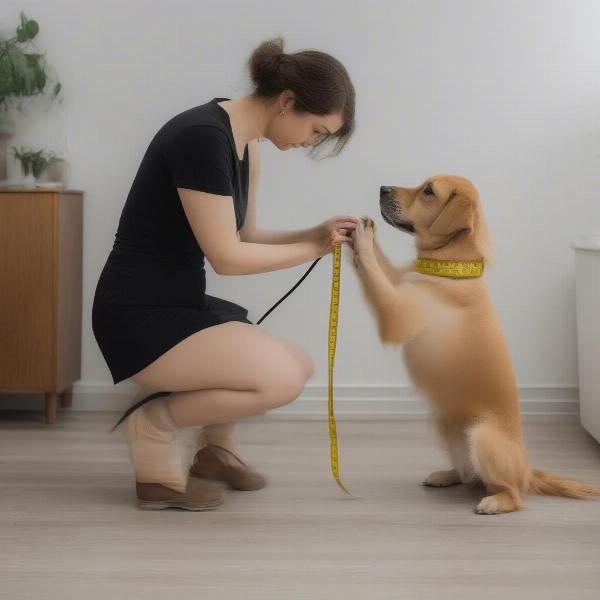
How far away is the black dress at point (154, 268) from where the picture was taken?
213 centimetres

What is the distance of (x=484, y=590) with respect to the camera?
171 cm

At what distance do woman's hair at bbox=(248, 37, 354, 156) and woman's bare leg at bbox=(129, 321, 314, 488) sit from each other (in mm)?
531

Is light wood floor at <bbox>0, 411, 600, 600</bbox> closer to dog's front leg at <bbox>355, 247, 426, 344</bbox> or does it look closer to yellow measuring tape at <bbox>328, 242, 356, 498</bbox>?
yellow measuring tape at <bbox>328, 242, 356, 498</bbox>

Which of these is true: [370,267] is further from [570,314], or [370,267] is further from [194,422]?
[570,314]

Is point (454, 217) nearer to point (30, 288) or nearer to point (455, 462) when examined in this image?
point (455, 462)

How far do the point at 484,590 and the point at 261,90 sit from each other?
1162mm

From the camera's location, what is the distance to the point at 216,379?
2.13 metres

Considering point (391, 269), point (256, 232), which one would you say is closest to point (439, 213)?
point (391, 269)

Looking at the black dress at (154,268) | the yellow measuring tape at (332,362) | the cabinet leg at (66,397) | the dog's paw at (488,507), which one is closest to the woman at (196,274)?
the black dress at (154,268)

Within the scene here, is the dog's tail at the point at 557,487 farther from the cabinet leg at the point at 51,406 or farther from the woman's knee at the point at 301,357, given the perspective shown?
the cabinet leg at the point at 51,406

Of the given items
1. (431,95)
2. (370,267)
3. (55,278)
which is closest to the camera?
(370,267)

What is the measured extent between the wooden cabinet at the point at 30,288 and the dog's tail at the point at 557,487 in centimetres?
161

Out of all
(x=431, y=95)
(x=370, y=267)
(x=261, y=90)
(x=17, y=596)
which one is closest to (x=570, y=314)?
(x=431, y=95)

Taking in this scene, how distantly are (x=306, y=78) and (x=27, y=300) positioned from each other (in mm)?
1480
